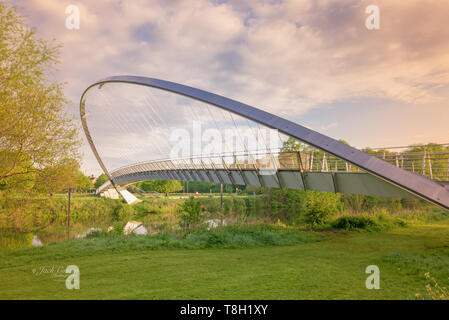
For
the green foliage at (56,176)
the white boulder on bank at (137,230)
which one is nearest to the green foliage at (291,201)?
the white boulder on bank at (137,230)

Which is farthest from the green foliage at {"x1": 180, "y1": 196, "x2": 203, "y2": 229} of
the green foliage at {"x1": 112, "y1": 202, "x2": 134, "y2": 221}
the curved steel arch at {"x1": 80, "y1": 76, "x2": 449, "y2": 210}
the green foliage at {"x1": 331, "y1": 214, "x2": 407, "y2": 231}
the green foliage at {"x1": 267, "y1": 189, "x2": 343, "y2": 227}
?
the green foliage at {"x1": 112, "y1": 202, "x2": 134, "y2": 221}

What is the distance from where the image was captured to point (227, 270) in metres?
8.09

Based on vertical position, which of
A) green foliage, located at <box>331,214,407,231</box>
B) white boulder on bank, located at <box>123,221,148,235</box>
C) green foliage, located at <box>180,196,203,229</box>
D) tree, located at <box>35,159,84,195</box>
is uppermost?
tree, located at <box>35,159,84,195</box>

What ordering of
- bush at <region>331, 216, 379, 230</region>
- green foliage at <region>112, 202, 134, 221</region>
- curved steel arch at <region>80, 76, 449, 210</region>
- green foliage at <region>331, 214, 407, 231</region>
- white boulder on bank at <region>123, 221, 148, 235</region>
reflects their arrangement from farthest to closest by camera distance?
green foliage at <region>112, 202, 134, 221</region>
white boulder on bank at <region>123, 221, 148, 235</region>
bush at <region>331, 216, 379, 230</region>
green foliage at <region>331, 214, 407, 231</region>
curved steel arch at <region>80, 76, 449, 210</region>

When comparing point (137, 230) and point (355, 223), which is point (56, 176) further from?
point (355, 223)

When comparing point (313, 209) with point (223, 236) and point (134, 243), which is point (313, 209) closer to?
point (223, 236)

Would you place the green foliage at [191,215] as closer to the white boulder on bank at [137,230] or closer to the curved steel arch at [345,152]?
the white boulder on bank at [137,230]

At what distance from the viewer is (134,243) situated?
1156cm

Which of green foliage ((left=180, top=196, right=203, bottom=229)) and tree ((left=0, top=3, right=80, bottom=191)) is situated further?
green foliage ((left=180, top=196, right=203, bottom=229))

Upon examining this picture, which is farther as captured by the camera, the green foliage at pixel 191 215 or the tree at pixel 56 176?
the green foliage at pixel 191 215

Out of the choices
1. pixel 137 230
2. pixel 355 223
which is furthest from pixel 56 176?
pixel 355 223

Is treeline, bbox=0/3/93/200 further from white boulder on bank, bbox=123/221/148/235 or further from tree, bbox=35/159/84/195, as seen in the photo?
white boulder on bank, bbox=123/221/148/235

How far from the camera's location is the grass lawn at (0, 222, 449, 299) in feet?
20.5

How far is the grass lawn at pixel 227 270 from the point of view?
623cm
